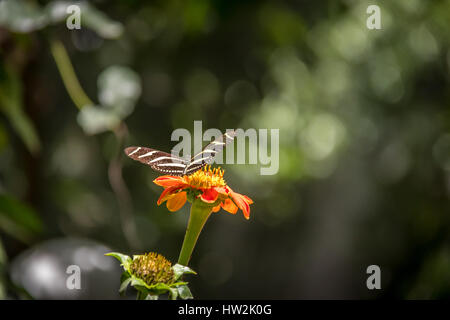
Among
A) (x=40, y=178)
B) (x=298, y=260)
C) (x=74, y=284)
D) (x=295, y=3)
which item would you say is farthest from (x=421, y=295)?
(x=298, y=260)

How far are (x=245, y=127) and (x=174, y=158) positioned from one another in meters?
2.63

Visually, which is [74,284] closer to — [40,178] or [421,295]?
[40,178]

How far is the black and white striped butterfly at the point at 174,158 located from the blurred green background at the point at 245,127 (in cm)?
51

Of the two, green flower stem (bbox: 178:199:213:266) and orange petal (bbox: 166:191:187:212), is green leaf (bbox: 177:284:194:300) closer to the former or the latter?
green flower stem (bbox: 178:199:213:266)

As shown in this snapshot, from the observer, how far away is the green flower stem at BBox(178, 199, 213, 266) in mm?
900

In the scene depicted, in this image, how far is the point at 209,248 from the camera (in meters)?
4.41

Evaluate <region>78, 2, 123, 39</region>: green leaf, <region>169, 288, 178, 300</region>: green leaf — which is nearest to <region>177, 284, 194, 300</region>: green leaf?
<region>169, 288, 178, 300</region>: green leaf

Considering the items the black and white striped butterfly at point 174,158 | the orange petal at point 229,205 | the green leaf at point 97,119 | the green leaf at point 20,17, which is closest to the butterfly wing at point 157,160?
the black and white striped butterfly at point 174,158

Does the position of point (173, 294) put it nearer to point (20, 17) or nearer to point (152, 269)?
point (152, 269)

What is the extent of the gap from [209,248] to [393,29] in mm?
2387

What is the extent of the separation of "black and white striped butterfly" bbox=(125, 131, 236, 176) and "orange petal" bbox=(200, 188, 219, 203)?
2.0 inches

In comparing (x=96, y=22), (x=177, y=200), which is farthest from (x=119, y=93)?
(x=177, y=200)

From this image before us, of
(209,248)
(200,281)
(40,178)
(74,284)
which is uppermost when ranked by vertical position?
(40,178)
